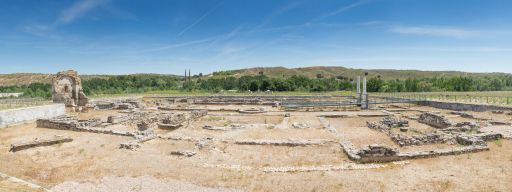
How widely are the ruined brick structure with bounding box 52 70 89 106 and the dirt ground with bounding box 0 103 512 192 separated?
17408mm

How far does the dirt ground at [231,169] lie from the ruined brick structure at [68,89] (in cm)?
1741

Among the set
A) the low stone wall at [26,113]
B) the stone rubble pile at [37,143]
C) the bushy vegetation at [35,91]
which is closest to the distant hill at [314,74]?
the bushy vegetation at [35,91]

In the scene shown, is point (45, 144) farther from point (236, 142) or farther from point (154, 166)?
point (236, 142)

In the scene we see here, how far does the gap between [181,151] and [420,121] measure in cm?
1700

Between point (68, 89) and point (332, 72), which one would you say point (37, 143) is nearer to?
point (68, 89)

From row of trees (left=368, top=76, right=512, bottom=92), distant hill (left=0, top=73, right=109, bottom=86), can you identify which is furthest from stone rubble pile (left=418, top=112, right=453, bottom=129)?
distant hill (left=0, top=73, right=109, bottom=86)

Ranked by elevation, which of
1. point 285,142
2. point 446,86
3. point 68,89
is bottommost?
point 285,142

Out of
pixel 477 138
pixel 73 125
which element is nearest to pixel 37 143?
pixel 73 125

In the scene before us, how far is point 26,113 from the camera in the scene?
77.2 feet

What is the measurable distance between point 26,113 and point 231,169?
20124mm

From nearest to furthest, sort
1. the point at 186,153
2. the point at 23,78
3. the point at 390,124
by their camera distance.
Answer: the point at 186,153, the point at 390,124, the point at 23,78

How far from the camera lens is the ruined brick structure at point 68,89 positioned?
31688 millimetres

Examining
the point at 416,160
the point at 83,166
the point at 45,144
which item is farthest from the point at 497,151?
the point at 45,144

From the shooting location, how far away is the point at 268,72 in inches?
6097
